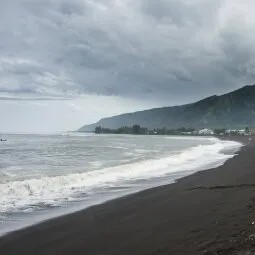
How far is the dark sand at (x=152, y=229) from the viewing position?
6879 millimetres

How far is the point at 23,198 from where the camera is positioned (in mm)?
14508

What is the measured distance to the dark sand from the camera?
6879mm

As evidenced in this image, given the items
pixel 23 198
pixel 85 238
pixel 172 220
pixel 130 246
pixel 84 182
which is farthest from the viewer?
pixel 84 182

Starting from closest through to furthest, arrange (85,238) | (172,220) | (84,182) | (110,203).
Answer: (85,238) → (172,220) → (110,203) → (84,182)

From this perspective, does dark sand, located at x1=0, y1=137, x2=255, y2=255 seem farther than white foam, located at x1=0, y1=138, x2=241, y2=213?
No

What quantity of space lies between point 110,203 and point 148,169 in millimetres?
12065

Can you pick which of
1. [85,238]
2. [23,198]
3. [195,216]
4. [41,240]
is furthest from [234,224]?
[23,198]

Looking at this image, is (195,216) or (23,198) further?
(23,198)

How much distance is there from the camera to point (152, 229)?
8711 millimetres

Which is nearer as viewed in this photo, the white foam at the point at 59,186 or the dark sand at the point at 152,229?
the dark sand at the point at 152,229

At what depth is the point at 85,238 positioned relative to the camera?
27.7 ft

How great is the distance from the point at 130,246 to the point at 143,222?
2.18m

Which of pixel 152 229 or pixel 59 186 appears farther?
pixel 59 186

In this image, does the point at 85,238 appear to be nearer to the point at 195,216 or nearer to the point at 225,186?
the point at 195,216
